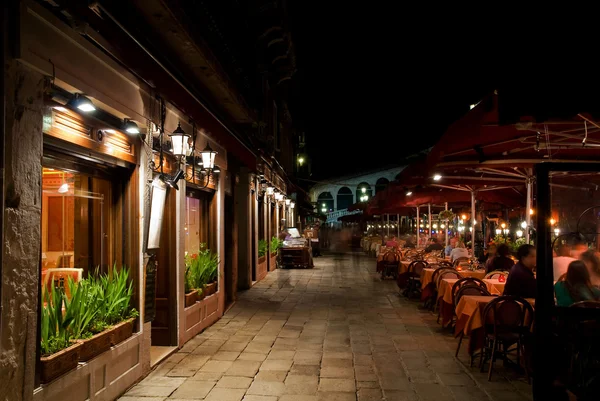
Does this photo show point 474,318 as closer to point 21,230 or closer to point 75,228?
point 75,228

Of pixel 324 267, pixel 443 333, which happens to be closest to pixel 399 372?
pixel 443 333

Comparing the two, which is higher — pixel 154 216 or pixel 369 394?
pixel 154 216

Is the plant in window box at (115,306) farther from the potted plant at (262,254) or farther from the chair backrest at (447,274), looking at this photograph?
the potted plant at (262,254)

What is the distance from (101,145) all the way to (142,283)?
1.98 meters

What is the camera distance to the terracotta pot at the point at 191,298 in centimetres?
871

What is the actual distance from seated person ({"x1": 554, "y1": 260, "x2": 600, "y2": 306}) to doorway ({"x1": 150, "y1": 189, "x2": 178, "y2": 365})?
18.1ft

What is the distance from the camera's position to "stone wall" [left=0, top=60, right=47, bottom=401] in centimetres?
391

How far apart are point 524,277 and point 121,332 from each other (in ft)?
18.0

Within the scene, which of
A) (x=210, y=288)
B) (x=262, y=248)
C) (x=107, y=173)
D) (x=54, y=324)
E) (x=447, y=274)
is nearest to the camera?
(x=54, y=324)

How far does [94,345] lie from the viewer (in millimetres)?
5344

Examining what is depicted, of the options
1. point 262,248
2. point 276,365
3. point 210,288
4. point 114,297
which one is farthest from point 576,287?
point 262,248

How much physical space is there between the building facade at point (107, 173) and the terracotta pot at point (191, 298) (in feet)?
0.16

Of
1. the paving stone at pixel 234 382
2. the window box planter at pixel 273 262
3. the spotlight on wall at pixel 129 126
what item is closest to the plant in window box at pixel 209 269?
the paving stone at pixel 234 382

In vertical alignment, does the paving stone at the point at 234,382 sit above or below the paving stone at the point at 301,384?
above
